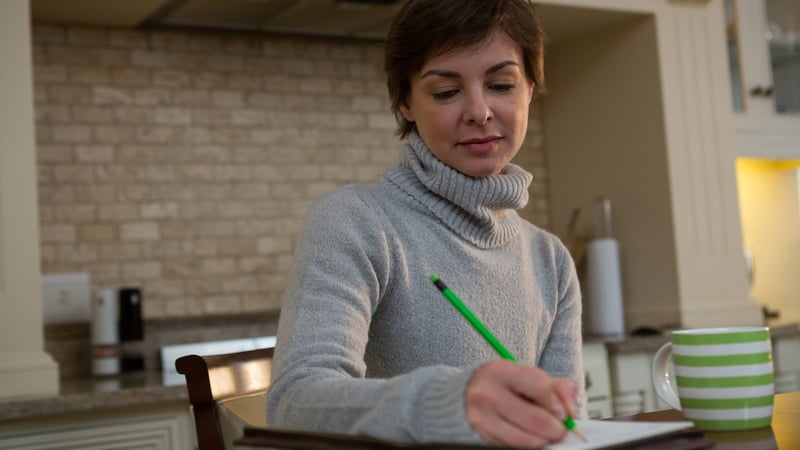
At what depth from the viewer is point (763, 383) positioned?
916 millimetres

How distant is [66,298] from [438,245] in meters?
1.95

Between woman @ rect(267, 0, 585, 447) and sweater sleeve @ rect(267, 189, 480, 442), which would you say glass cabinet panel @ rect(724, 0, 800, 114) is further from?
sweater sleeve @ rect(267, 189, 480, 442)

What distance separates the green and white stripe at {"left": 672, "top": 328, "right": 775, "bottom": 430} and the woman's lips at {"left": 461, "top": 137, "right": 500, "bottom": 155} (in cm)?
34

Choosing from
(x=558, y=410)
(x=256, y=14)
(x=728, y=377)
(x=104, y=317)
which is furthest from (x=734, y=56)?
(x=558, y=410)

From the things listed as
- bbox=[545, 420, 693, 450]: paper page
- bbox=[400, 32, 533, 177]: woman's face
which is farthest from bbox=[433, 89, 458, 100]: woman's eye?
bbox=[545, 420, 693, 450]: paper page

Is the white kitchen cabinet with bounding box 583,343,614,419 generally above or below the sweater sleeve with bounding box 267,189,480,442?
below

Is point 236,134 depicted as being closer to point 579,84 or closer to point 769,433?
point 579,84

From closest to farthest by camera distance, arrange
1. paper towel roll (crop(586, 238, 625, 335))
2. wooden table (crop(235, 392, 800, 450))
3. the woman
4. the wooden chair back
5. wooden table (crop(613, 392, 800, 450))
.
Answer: wooden table (crop(235, 392, 800, 450)) → wooden table (crop(613, 392, 800, 450)) → the woman → the wooden chair back → paper towel roll (crop(586, 238, 625, 335))

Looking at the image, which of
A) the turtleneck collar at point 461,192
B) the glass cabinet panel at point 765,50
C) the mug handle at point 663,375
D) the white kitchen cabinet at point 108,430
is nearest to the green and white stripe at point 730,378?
the mug handle at point 663,375

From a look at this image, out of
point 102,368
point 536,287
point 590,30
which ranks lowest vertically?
point 102,368

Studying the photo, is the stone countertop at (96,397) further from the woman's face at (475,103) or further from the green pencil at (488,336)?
the green pencil at (488,336)

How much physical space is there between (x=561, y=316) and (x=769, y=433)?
0.43 m

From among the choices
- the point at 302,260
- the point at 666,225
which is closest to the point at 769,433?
the point at 302,260

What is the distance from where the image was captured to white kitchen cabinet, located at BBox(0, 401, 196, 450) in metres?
2.18
